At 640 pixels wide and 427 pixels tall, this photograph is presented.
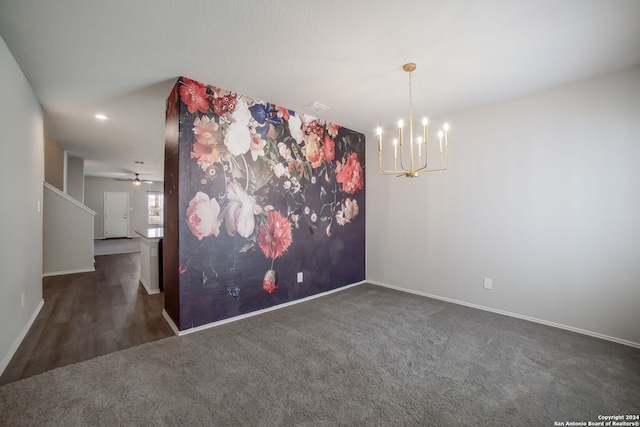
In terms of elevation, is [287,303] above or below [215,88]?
below

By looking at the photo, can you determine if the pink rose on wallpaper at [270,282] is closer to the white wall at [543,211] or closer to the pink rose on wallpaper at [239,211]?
the pink rose on wallpaper at [239,211]

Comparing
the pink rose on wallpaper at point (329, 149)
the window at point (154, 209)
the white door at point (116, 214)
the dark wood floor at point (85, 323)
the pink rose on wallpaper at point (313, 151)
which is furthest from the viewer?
the window at point (154, 209)

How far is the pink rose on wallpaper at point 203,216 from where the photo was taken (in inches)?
104

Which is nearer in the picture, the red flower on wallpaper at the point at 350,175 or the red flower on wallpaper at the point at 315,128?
the red flower on wallpaper at the point at 315,128

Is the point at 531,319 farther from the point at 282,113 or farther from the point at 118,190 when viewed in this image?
the point at 118,190

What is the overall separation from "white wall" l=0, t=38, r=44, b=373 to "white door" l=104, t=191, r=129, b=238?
8453 mm

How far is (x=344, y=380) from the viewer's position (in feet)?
6.28

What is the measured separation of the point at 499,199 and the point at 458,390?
2.24 m

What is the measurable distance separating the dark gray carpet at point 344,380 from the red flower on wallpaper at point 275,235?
2.72 ft

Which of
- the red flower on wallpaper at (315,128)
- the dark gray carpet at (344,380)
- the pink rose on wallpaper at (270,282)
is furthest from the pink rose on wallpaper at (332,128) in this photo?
the dark gray carpet at (344,380)

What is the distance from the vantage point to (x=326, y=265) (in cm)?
390

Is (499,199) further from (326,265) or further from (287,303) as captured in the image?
(287,303)

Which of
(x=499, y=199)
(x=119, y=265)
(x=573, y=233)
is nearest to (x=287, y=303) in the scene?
(x=499, y=199)

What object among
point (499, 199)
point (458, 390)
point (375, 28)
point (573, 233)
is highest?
point (375, 28)
